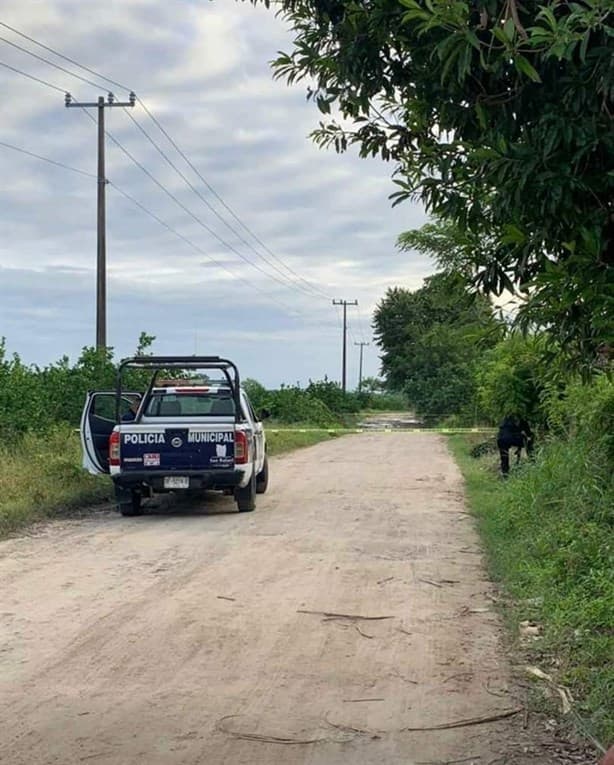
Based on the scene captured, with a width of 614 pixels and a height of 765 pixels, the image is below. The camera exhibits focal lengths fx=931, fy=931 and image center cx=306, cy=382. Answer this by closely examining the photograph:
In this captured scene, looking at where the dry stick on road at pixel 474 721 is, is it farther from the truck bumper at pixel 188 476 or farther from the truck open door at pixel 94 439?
the truck open door at pixel 94 439

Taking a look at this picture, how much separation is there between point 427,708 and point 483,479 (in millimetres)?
12918

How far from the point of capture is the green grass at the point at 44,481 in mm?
12695

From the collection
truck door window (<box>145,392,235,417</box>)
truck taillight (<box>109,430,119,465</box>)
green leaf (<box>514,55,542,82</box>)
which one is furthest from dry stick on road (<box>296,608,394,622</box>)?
truck door window (<box>145,392,235,417</box>)

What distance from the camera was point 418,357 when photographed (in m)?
60.3

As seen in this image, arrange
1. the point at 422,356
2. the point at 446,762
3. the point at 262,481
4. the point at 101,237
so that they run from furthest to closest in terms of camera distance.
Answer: the point at 422,356 < the point at 101,237 < the point at 262,481 < the point at 446,762

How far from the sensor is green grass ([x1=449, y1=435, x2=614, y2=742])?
595cm

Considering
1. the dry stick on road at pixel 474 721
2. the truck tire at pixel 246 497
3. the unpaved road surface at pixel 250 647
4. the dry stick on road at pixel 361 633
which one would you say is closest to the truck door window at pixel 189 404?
the truck tire at pixel 246 497

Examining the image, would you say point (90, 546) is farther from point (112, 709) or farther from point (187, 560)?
point (112, 709)

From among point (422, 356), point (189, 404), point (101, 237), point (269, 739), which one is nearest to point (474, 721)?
point (269, 739)

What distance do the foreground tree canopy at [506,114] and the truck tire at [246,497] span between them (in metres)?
9.41

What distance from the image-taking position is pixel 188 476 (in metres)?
13.0

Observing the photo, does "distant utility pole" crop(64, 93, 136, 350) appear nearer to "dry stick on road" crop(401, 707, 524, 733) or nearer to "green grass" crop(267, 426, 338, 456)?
"green grass" crop(267, 426, 338, 456)

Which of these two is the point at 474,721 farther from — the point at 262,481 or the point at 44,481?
the point at 262,481

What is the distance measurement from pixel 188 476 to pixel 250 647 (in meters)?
6.55
